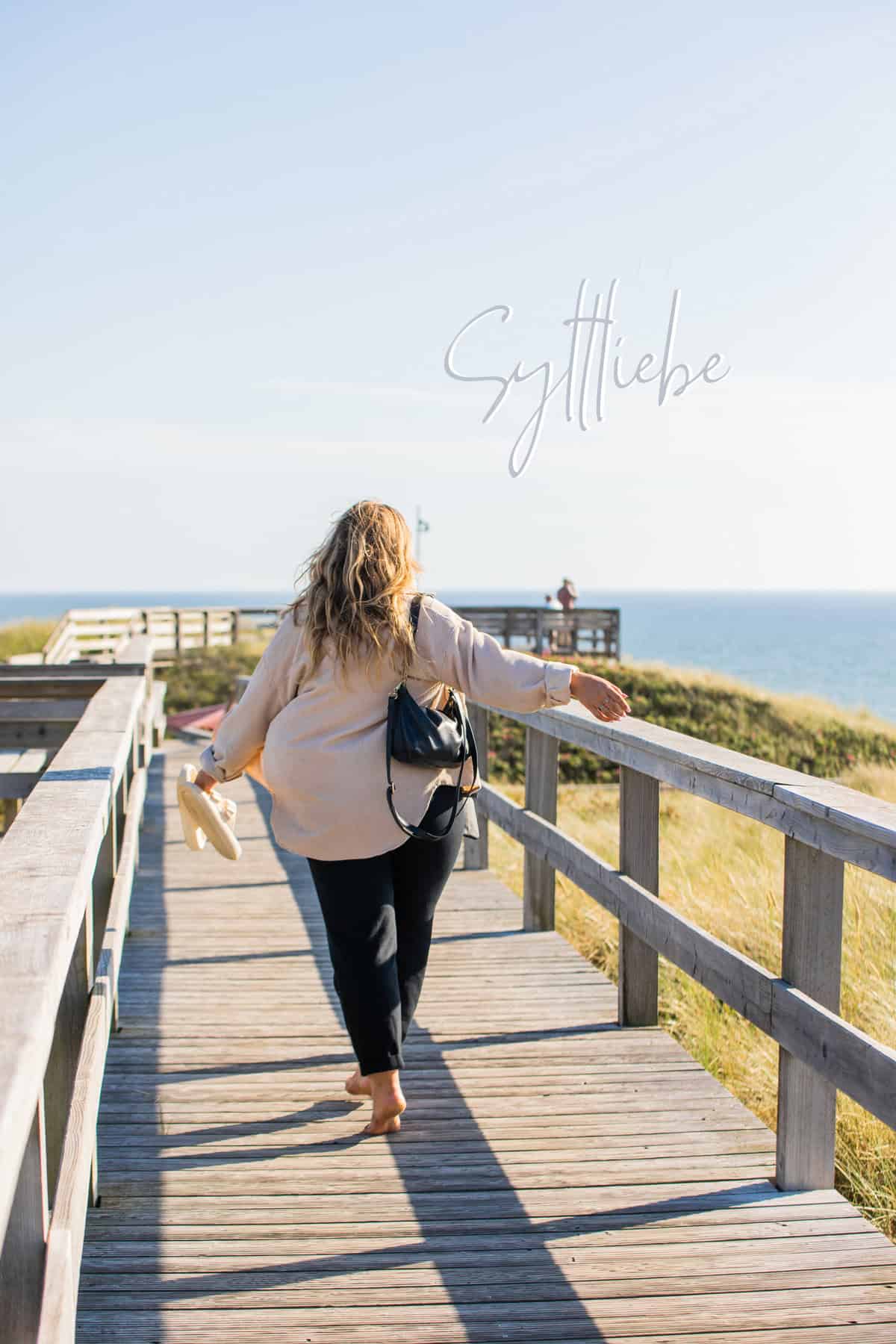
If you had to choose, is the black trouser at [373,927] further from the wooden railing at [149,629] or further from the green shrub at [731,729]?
the wooden railing at [149,629]

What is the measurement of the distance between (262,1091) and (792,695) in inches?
852

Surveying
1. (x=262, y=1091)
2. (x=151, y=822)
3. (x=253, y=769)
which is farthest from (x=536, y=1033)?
(x=151, y=822)

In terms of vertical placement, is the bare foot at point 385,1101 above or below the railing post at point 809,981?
below

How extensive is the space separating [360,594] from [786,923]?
4.24 feet

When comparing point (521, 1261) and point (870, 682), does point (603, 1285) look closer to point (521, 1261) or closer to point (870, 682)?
point (521, 1261)

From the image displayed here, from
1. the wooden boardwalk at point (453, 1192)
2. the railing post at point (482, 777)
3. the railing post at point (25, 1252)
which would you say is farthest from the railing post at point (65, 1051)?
the railing post at point (482, 777)

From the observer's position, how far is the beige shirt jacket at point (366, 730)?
130 inches

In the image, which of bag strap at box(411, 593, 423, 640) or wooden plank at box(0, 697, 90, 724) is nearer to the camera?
bag strap at box(411, 593, 423, 640)

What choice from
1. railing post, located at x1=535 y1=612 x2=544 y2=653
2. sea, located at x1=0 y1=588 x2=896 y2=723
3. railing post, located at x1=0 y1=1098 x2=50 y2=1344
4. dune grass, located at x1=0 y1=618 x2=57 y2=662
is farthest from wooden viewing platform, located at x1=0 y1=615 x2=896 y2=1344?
railing post, located at x1=535 y1=612 x2=544 y2=653

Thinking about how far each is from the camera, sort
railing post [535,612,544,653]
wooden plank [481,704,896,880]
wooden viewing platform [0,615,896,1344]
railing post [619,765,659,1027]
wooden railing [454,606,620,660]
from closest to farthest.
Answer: wooden viewing platform [0,615,896,1344]
wooden plank [481,704,896,880]
railing post [619,765,659,1027]
wooden railing [454,606,620,660]
railing post [535,612,544,653]

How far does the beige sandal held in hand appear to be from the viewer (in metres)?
3.54

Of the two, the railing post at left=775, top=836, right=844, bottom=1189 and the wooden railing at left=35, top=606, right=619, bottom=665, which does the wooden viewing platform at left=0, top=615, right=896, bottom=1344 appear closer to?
the railing post at left=775, top=836, right=844, bottom=1189

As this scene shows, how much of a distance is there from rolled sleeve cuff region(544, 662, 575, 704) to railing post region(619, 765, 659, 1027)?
2.28 ft

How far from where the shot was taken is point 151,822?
9055 millimetres
